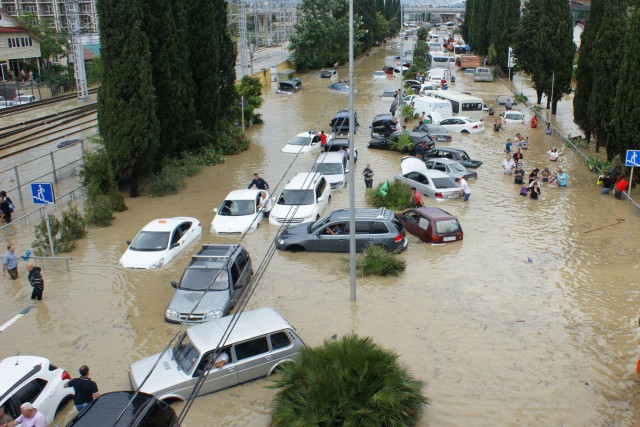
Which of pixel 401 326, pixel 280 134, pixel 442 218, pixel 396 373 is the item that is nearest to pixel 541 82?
pixel 280 134

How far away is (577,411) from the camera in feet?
35.2

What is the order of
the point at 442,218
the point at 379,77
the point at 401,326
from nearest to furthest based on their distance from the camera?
the point at 401,326, the point at 442,218, the point at 379,77

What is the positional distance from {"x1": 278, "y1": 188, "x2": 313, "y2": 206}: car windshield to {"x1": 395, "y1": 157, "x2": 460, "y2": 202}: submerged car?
15.3ft

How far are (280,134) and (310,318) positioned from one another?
25.2 meters

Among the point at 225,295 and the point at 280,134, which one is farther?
the point at 280,134

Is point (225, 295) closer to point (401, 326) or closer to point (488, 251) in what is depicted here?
point (401, 326)

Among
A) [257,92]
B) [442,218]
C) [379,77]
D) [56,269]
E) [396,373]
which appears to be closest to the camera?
[396,373]

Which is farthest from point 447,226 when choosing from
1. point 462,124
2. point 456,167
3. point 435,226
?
point 462,124

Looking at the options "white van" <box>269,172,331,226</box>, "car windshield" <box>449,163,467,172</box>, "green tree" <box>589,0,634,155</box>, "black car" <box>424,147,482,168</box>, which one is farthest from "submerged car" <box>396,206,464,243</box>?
"green tree" <box>589,0,634,155</box>

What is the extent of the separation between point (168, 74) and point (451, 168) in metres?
12.5

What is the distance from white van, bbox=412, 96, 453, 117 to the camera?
40.5 metres

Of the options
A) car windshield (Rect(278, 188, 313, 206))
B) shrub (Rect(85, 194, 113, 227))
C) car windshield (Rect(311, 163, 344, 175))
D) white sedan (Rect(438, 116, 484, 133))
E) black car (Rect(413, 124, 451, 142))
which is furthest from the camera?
white sedan (Rect(438, 116, 484, 133))

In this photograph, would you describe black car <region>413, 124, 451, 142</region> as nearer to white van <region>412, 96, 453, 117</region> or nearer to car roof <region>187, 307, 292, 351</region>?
white van <region>412, 96, 453, 117</region>

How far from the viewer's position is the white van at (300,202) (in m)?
20.7
